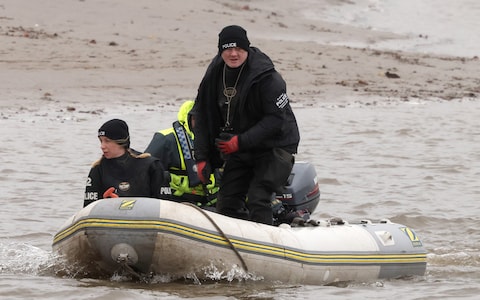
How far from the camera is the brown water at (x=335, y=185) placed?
7.45 m

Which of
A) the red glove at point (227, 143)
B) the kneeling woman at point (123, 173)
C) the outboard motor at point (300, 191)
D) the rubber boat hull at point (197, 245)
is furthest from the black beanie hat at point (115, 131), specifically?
the outboard motor at point (300, 191)

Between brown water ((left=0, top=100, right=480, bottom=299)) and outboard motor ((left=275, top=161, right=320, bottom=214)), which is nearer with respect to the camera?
brown water ((left=0, top=100, right=480, bottom=299))

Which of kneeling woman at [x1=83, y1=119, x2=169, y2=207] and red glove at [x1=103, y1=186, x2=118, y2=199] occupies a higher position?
kneeling woman at [x1=83, y1=119, x2=169, y2=207]

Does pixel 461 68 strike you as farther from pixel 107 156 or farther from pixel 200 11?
pixel 107 156

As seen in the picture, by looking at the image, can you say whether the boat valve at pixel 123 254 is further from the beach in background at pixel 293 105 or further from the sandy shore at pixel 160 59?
the sandy shore at pixel 160 59

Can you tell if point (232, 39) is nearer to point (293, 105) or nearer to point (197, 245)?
point (197, 245)

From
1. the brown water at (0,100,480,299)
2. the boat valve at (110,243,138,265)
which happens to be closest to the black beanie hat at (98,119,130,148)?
the boat valve at (110,243,138,265)

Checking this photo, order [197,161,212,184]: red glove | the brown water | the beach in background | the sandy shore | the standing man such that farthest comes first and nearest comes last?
the sandy shore < the beach in background < [197,161,212,184]: red glove < the standing man < the brown water

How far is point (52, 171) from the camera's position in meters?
12.5

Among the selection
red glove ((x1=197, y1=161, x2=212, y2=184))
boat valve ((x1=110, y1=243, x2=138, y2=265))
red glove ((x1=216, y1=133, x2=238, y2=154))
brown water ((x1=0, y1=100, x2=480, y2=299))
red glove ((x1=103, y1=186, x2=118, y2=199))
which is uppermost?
red glove ((x1=216, y1=133, x2=238, y2=154))

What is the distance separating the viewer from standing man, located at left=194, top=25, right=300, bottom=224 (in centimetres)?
761

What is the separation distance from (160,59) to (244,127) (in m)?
11.0

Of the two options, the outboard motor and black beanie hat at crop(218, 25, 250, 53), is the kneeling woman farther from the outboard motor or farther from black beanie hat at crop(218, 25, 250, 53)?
the outboard motor

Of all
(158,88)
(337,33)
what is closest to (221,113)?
(158,88)
